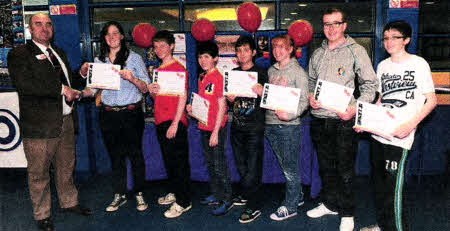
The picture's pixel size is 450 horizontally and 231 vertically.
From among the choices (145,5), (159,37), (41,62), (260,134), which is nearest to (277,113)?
(260,134)

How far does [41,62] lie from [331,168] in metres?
2.53

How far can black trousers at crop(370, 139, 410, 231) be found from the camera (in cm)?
234

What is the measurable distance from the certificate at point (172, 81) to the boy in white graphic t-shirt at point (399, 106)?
154cm

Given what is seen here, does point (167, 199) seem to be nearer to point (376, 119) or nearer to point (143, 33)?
point (143, 33)

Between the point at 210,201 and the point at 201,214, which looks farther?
the point at 210,201

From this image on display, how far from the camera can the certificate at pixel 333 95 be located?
8.25ft

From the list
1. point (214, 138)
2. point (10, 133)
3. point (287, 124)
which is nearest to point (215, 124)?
point (214, 138)

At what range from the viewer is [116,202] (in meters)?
3.36

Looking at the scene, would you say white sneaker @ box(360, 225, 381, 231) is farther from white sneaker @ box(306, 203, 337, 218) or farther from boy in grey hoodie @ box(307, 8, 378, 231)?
white sneaker @ box(306, 203, 337, 218)

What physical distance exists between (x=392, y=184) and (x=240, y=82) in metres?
1.33

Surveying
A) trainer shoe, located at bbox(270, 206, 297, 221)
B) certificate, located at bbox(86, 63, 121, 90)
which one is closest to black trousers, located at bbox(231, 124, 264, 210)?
trainer shoe, located at bbox(270, 206, 297, 221)

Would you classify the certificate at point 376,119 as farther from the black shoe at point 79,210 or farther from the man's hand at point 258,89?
the black shoe at point 79,210

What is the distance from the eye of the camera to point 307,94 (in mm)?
2830

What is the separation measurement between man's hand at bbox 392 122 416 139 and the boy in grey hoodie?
0.31m
